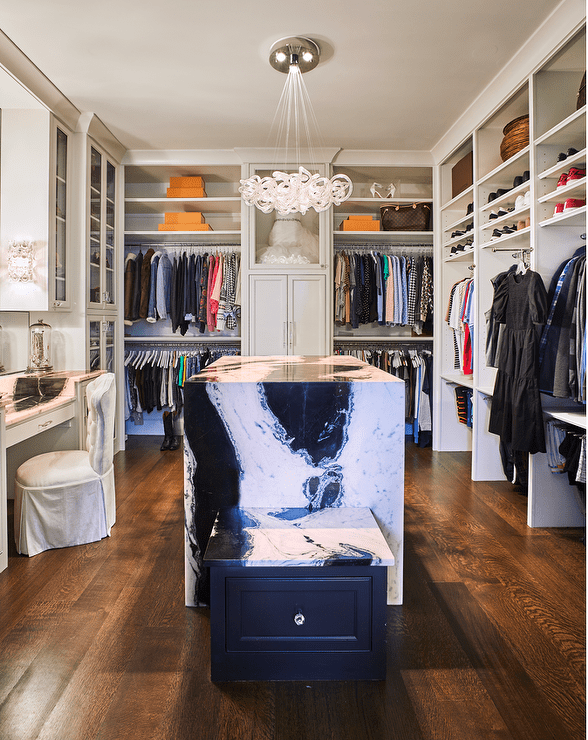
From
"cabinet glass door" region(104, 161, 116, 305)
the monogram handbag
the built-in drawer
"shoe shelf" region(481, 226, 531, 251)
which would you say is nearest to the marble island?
the built-in drawer

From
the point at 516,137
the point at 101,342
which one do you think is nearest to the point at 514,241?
A: the point at 516,137

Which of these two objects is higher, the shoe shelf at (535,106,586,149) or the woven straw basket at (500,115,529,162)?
the woven straw basket at (500,115,529,162)

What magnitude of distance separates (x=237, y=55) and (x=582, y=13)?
1.80 metres

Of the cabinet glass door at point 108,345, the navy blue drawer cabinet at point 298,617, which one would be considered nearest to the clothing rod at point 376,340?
the cabinet glass door at point 108,345

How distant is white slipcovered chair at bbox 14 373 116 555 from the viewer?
2.59 metres

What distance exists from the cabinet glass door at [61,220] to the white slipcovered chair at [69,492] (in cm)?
133

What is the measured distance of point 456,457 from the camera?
4.56 metres

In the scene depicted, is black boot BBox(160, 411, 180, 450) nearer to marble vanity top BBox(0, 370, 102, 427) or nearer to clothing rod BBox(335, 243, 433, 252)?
marble vanity top BBox(0, 370, 102, 427)

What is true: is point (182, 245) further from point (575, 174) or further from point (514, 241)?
point (575, 174)

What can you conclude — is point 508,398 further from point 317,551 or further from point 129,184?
point 129,184

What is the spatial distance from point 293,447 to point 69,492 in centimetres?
134

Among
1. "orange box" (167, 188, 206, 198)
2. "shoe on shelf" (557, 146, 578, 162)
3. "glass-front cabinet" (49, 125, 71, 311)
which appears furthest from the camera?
"orange box" (167, 188, 206, 198)

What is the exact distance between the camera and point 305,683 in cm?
165

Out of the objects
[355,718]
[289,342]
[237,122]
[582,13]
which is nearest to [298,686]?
[355,718]
